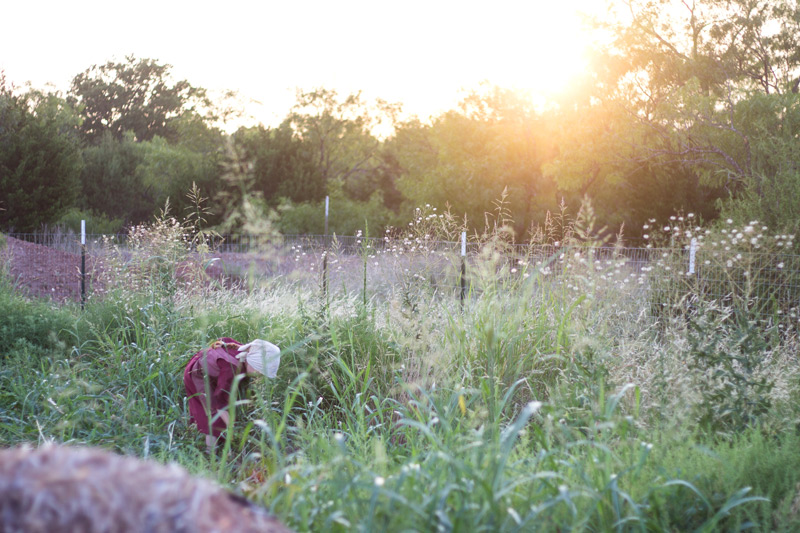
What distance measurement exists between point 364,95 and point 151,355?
2709 cm

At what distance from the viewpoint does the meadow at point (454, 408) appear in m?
1.76

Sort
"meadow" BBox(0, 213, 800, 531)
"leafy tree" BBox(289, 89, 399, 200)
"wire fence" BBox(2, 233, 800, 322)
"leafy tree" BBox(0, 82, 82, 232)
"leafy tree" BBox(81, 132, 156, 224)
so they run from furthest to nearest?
"leafy tree" BBox(289, 89, 399, 200), "leafy tree" BBox(81, 132, 156, 224), "leafy tree" BBox(0, 82, 82, 232), "wire fence" BBox(2, 233, 800, 322), "meadow" BBox(0, 213, 800, 531)

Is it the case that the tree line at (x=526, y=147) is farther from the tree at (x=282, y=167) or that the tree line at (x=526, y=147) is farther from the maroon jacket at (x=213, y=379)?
the maroon jacket at (x=213, y=379)

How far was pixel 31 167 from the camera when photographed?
57.8 ft

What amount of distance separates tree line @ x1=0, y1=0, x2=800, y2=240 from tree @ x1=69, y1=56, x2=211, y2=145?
737cm

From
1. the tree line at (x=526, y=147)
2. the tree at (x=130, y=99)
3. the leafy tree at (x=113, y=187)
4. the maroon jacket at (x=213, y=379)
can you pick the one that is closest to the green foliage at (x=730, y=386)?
the maroon jacket at (x=213, y=379)

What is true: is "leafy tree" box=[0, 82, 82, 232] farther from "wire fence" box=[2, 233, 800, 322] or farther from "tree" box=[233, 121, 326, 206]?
"tree" box=[233, 121, 326, 206]

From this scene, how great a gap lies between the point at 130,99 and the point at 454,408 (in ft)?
134

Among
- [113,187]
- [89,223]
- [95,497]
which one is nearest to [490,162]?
[89,223]

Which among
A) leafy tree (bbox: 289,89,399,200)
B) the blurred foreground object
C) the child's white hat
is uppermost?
leafy tree (bbox: 289,89,399,200)

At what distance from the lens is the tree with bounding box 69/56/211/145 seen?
125ft

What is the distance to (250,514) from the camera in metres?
1.20

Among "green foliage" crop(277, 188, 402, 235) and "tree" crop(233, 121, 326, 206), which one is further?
"tree" crop(233, 121, 326, 206)

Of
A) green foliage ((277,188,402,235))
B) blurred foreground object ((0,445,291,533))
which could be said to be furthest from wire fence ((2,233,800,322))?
green foliage ((277,188,402,235))
